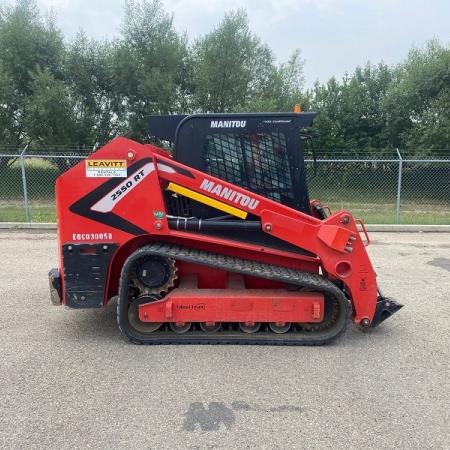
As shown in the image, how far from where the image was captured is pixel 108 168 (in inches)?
161

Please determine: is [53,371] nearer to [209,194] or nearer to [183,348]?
[183,348]

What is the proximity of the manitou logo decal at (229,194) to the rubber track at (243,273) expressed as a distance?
0.53 m

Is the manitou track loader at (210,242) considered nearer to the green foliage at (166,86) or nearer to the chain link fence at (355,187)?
the chain link fence at (355,187)

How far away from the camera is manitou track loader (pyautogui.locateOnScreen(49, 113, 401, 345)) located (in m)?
4.12

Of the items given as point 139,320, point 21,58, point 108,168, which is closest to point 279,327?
point 139,320

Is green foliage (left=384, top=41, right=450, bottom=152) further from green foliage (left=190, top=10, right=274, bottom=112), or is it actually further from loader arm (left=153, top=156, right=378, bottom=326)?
loader arm (left=153, top=156, right=378, bottom=326)

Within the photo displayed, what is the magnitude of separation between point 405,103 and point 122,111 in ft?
39.3

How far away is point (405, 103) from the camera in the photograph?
65.2ft

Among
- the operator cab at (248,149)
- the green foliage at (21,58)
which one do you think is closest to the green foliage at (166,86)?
the green foliage at (21,58)

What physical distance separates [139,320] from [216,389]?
3.70ft

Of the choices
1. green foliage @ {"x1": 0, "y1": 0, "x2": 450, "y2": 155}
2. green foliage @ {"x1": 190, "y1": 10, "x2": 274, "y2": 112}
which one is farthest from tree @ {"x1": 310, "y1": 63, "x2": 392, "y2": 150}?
green foliage @ {"x1": 190, "y1": 10, "x2": 274, "y2": 112}

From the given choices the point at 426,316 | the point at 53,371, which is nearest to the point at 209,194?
the point at 53,371

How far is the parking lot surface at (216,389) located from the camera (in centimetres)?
287

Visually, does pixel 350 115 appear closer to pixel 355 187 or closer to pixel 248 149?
pixel 355 187
